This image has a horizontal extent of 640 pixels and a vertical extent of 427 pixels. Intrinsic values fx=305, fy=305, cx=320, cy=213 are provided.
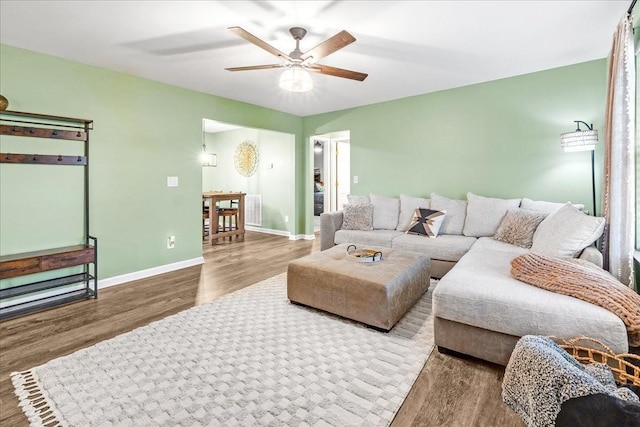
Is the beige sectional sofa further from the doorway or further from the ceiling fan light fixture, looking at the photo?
the doorway

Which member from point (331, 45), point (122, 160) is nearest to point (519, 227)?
point (331, 45)

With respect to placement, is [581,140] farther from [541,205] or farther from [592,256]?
[592,256]

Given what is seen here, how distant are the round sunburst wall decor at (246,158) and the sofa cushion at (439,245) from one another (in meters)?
4.31

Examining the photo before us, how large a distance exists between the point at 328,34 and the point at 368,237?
2426 mm

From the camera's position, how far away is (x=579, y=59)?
3.39 meters

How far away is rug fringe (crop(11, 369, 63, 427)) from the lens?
147 centimetres

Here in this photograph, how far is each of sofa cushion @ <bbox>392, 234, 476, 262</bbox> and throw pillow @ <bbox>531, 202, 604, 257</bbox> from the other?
808 mm

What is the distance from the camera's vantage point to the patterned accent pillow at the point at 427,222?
3.86 m

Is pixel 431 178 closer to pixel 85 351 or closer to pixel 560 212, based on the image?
pixel 560 212

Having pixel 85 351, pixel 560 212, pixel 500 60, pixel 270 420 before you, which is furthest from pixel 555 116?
pixel 85 351

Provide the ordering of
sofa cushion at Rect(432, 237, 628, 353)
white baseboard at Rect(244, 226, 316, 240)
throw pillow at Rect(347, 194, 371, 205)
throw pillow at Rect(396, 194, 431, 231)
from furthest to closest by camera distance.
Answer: white baseboard at Rect(244, 226, 316, 240) < throw pillow at Rect(347, 194, 371, 205) < throw pillow at Rect(396, 194, 431, 231) < sofa cushion at Rect(432, 237, 628, 353)

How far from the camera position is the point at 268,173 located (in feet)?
22.3

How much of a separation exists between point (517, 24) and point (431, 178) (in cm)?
234

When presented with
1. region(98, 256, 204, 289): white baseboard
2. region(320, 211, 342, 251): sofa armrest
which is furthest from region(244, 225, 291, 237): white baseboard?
region(98, 256, 204, 289): white baseboard
